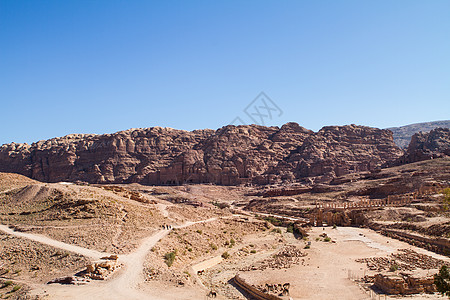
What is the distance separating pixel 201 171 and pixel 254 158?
56.8 ft

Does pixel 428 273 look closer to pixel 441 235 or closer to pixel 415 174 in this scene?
pixel 441 235

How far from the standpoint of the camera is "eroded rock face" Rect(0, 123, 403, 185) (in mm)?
104000

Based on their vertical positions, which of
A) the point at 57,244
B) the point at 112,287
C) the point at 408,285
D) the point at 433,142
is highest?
the point at 433,142

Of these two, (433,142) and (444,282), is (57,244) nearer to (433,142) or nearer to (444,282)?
(444,282)

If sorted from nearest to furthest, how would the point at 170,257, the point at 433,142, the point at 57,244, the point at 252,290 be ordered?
the point at 252,290 < the point at 57,244 < the point at 170,257 < the point at 433,142

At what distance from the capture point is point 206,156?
110812mm

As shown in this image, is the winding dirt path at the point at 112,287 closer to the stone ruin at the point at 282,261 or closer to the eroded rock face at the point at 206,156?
the stone ruin at the point at 282,261

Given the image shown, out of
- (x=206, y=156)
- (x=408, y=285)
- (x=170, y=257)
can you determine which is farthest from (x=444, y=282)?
(x=206, y=156)

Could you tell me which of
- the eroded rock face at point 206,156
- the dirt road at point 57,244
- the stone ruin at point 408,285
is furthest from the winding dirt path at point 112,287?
the eroded rock face at point 206,156

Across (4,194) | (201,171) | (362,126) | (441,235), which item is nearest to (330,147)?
(362,126)

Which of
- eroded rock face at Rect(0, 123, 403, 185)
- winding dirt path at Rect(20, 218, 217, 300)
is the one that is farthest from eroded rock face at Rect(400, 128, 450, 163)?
winding dirt path at Rect(20, 218, 217, 300)

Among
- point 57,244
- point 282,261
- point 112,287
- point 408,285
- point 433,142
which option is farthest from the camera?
point 433,142

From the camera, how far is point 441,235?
2917 centimetres

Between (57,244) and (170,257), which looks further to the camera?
(170,257)
